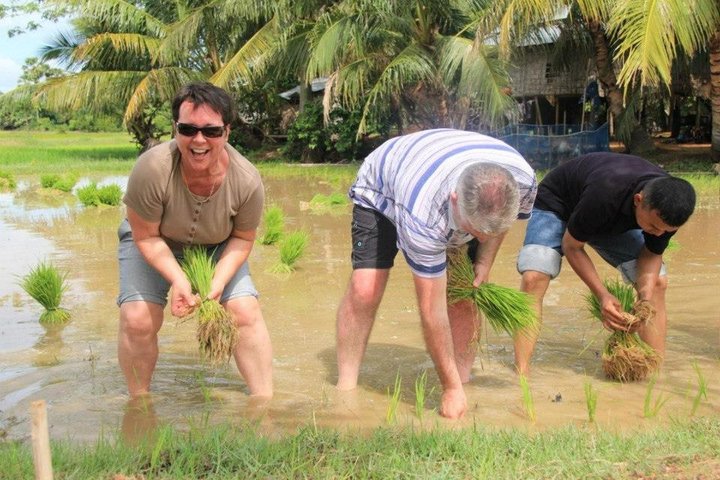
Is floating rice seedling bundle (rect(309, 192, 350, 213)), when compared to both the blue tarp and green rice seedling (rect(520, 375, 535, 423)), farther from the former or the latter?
green rice seedling (rect(520, 375, 535, 423))

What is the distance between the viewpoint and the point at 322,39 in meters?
15.5

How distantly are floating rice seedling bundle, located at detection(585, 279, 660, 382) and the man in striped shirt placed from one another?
64cm

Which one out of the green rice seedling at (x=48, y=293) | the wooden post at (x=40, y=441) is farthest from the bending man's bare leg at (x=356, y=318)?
the green rice seedling at (x=48, y=293)

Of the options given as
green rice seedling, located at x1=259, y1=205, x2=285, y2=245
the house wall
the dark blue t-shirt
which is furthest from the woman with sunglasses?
the house wall

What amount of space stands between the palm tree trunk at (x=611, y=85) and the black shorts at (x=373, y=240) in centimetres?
1175

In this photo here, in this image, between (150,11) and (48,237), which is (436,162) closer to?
(48,237)

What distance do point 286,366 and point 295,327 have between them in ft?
2.40

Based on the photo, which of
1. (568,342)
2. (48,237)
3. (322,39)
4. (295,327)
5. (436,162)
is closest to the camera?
(436,162)

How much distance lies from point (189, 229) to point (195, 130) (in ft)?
1.52

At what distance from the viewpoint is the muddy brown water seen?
3436 mm

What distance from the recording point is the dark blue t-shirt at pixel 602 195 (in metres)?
3.54

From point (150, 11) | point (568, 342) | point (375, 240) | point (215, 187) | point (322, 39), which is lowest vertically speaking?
point (568, 342)

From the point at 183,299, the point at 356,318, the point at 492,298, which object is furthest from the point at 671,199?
the point at 183,299

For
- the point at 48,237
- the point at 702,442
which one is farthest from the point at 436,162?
the point at 48,237
